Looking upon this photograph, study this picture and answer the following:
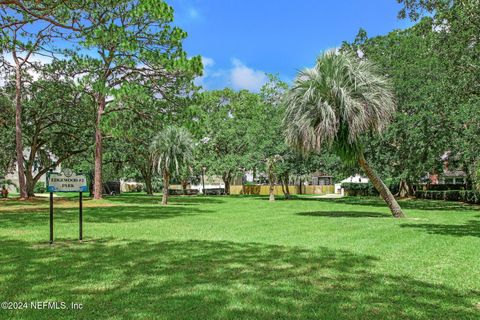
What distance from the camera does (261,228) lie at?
13305mm

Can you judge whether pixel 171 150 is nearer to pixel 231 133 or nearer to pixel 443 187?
pixel 231 133

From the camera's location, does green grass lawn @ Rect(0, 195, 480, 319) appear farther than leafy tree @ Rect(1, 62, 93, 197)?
No

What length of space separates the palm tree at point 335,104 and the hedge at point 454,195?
557 inches

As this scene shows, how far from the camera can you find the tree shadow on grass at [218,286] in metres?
4.55

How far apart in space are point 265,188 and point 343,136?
42592mm

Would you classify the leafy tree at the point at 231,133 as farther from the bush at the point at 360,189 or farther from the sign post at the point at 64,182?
the sign post at the point at 64,182

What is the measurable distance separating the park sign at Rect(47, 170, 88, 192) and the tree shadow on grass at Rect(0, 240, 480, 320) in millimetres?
1423

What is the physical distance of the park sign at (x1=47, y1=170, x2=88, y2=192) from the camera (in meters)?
9.25

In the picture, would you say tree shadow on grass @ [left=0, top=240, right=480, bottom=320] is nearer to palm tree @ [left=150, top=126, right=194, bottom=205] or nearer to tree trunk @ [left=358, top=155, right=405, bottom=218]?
tree trunk @ [left=358, top=155, right=405, bottom=218]

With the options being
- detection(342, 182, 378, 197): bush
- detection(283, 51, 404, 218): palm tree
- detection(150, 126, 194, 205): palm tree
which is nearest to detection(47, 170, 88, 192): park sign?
detection(283, 51, 404, 218): palm tree

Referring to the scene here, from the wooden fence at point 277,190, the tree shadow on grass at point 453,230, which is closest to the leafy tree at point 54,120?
the tree shadow on grass at point 453,230

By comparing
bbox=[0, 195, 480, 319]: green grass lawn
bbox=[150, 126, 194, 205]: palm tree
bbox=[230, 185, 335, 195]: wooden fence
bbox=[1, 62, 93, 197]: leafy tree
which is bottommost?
bbox=[230, 185, 335, 195]: wooden fence

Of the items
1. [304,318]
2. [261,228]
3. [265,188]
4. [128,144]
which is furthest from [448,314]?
[265,188]

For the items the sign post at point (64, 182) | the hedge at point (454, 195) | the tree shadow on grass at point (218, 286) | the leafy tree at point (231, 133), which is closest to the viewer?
the tree shadow on grass at point (218, 286)
